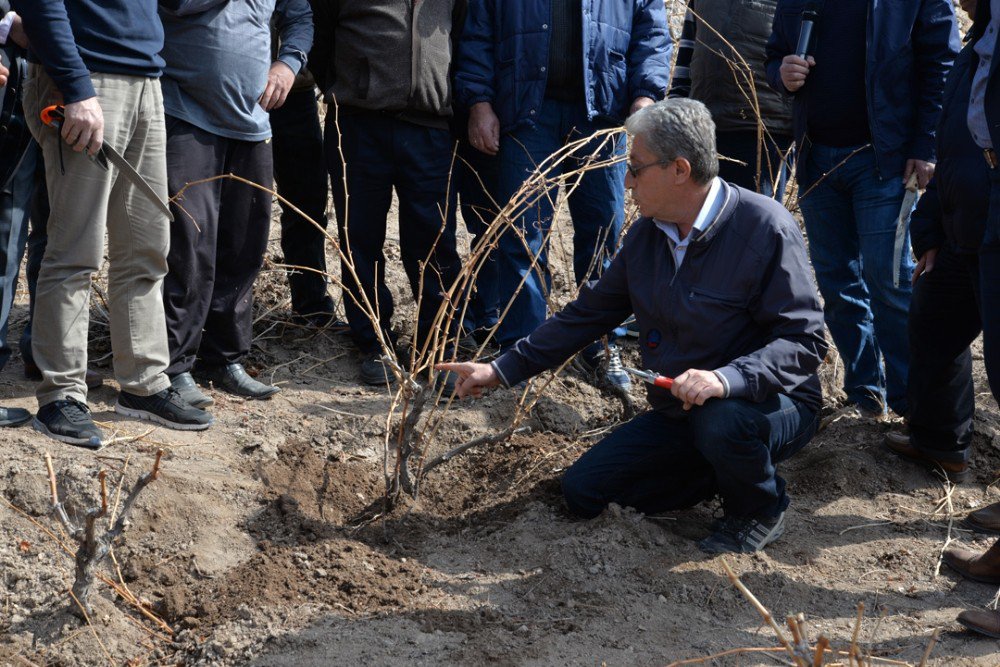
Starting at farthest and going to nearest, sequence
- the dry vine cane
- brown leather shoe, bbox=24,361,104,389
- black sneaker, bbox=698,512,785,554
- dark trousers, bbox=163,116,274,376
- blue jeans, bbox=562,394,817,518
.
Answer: brown leather shoe, bbox=24,361,104,389 → dark trousers, bbox=163,116,274,376 → black sneaker, bbox=698,512,785,554 → blue jeans, bbox=562,394,817,518 → the dry vine cane

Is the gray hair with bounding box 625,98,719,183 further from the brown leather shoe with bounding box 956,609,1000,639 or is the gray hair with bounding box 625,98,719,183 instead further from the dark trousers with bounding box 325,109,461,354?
the brown leather shoe with bounding box 956,609,1000,639

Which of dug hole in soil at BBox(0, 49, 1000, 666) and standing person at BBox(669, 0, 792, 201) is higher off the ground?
standing person at BBox(669, 0, 792, 201)

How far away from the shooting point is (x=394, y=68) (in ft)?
14.7

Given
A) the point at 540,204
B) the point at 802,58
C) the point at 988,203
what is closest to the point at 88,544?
the point at 540,204

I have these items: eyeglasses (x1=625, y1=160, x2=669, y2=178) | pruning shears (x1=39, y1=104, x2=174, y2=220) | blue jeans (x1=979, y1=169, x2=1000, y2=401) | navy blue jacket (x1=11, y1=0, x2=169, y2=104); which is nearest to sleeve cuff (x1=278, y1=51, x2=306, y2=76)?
navy blue jacket (x1=11, y1=0, x2=169, y2=104)

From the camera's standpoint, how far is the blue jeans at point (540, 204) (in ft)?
15.4

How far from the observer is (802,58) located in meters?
4.29

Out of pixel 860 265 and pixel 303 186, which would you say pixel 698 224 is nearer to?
pixel 860 265

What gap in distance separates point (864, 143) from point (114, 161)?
9.19 feet

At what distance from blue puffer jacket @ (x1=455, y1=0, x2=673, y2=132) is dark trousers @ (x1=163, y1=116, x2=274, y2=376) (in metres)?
0.99

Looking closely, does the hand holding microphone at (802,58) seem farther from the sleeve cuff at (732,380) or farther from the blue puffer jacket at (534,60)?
the sleeve cuff at (732,380)

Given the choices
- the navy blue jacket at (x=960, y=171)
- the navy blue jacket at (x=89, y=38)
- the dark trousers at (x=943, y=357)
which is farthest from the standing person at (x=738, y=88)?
the navy blue jacket at (x=89, y=38)

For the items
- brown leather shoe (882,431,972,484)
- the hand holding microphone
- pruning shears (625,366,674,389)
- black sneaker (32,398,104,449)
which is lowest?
black sneaker (32,398,104,449)

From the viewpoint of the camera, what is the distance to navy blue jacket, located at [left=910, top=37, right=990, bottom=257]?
131 inches
